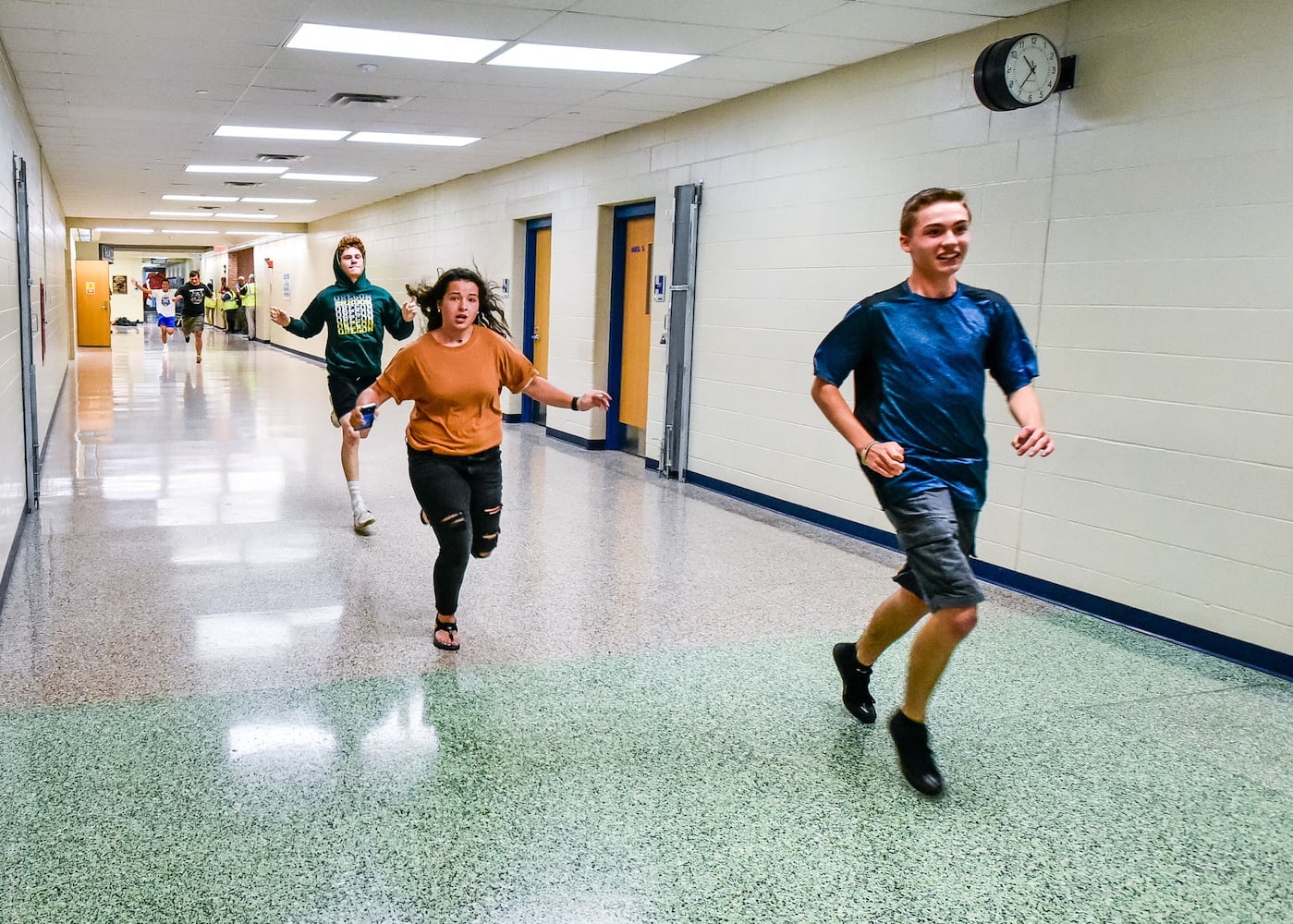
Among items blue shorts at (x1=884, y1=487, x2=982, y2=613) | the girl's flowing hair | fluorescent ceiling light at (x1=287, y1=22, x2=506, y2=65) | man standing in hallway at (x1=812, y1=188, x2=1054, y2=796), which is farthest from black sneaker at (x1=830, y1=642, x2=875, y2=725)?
fluorescent ceiling light at (x1=287, y1=22, x2=506, y2=65)

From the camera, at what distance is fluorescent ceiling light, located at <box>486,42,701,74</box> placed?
5957 mm

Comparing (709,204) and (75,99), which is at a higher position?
(75,99)

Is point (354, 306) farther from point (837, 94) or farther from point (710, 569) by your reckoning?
point (837, 94)

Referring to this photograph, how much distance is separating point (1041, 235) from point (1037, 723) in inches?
97.7

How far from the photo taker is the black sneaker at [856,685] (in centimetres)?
332

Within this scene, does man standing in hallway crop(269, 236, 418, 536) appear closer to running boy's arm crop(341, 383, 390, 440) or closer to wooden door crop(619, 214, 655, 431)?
running boy's arm crop(341, 383, 390, 440)

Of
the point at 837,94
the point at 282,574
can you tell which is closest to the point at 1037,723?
the point at 282,574

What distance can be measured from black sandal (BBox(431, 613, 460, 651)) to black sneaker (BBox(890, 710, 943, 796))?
5.57ft

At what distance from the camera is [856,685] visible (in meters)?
3.34

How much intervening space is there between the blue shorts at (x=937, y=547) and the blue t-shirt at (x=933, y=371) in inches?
1.4

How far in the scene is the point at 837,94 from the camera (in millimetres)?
6223

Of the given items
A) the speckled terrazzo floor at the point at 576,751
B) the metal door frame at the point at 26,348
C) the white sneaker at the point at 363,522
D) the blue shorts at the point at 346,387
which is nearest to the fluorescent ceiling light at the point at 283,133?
the metal door frame at the point at 26,348

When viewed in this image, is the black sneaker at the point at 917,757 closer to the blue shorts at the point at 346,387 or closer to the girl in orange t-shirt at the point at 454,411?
the girl in orange t-shirt at the point at 454,411

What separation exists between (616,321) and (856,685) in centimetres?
639
